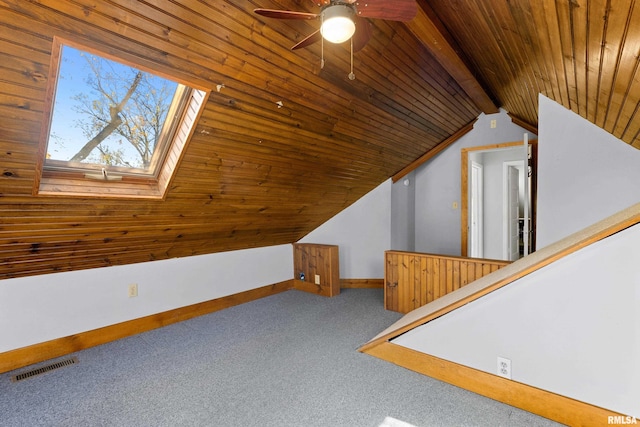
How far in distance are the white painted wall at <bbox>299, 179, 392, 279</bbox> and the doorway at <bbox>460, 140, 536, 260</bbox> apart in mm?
1110

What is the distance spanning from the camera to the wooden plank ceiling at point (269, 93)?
4.64ft

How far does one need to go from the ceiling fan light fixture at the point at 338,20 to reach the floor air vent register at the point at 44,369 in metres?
3.04

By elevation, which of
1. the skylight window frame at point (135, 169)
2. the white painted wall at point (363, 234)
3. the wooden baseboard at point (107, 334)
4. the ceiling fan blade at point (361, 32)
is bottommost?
the wooden baseboard at point (107, 334)

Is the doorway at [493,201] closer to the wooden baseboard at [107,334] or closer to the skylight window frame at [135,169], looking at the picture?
the wooden baseboard at [107,334]

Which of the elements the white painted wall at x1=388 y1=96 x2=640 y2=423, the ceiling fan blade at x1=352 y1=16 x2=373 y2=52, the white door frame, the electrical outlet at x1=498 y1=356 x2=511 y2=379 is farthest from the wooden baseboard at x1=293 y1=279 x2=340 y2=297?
the ceiling fan blade at x1=352 y1=16 x2=373 y2=52

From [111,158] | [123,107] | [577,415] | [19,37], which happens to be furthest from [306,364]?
[19,37]

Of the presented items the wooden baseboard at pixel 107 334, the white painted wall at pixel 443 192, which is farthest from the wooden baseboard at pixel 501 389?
the white painted wall at pixel 443 192

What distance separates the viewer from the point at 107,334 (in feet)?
9.30

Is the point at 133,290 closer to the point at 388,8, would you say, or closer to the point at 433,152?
the point at 388,8

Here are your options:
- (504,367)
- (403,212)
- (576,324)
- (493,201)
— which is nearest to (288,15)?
(576,324)

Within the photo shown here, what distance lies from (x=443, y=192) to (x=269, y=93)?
3323mm

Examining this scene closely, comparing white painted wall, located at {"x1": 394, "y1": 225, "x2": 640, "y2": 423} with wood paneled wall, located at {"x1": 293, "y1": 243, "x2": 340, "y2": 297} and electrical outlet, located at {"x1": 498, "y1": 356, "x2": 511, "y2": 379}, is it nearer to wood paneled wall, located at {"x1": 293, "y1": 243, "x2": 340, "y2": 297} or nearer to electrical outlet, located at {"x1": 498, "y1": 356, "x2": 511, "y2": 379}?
electrical outlet, located at {"x1": 498, "y1": 356, "x2": 511, "y2": 379}

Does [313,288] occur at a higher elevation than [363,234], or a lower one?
lower

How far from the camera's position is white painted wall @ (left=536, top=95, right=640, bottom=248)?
95.9 inches
